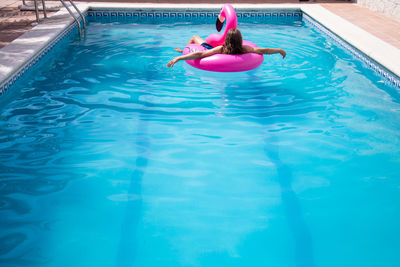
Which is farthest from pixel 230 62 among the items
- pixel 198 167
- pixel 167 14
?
pixel 167 14

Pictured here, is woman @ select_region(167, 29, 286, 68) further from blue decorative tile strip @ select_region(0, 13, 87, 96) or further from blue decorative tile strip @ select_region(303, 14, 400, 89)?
blue decorative tile strip @ select_region(0, 13, 87, 96)

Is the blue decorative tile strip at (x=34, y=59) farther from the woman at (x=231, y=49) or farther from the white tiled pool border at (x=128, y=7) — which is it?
the woman at (x=231, y=49)

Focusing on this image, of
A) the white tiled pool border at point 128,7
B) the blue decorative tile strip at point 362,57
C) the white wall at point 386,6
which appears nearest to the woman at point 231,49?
the blue decorative tile strip at point 362,57

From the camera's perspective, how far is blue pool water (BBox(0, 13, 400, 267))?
2662mm

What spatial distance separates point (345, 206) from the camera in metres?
3.04

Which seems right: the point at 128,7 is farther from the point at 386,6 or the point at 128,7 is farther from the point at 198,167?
the point at 198,167

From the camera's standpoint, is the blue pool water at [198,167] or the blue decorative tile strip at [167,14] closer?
the blue pool water at [198,167]

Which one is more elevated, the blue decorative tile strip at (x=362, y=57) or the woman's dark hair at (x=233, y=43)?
the woman's dark hair at (x=233, y=43)

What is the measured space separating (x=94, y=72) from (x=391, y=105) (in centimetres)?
379

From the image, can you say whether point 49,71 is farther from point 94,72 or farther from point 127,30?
point 127,30

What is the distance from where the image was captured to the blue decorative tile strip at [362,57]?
5096 millimetres

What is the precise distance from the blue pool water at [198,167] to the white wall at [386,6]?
3000 millimetres

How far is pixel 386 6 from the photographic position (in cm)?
815

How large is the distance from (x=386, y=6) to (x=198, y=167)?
6.66 meters
